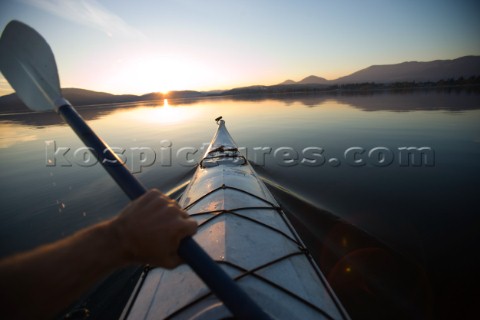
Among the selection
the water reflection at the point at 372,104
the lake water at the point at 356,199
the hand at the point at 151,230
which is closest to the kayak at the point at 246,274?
the hand at the point at 151,230

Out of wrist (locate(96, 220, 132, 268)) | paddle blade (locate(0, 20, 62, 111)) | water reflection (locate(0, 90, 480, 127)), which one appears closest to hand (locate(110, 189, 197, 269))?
wrist (locate(96, 220, 132, 268))

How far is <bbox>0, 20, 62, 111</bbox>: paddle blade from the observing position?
2.06m

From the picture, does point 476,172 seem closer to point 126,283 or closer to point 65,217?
point 126,283

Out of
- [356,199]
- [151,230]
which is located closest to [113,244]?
[151,230]

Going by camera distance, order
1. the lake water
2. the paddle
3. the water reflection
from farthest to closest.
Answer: the water reflection, the lake water, the paddle

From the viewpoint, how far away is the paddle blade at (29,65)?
6.75 feet

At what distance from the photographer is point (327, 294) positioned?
12.3ft

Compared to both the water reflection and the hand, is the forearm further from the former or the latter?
the water reflection

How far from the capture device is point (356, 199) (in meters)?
9.21

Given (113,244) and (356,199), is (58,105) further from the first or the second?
(356,199)

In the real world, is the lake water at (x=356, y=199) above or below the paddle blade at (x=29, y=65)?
below

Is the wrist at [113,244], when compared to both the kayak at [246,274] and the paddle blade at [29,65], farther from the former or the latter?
the kayak at [246,274]

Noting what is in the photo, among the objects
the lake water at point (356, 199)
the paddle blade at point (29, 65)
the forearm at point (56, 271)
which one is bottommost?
the lake water at point (356, 199)

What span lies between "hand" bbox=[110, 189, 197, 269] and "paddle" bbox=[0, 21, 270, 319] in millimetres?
123
